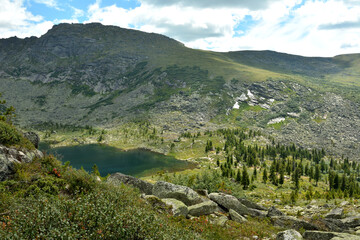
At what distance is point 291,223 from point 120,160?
12359 cm

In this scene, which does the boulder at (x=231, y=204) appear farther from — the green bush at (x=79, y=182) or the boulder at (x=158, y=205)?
the green bush at (x=79, y=182)

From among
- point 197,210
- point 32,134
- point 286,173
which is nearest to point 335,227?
point 197,210

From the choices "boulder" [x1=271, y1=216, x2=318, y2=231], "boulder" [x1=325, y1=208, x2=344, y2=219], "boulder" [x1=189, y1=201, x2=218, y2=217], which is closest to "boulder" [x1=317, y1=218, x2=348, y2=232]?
"boulder" [x1=271, y1=216, x2=318, y2=231]

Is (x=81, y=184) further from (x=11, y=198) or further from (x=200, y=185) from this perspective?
(x=200, y=185)

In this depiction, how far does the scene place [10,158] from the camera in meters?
17.7

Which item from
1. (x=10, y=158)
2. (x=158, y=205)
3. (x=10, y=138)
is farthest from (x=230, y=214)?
(x=10, y=138)

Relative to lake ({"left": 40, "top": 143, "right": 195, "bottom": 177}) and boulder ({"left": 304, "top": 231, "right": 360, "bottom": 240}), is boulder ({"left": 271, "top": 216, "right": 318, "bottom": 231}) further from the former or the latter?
lake ({"left": 40, "top": 143, "right": 195, "bottom": 177})

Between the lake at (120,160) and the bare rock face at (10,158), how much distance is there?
89.3 meters

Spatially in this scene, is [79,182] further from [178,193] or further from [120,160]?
[120,160]

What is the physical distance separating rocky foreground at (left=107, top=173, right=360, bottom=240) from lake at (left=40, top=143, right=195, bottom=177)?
8362 cm

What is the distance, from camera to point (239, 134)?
190750 mm

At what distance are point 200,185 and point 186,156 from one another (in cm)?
10494

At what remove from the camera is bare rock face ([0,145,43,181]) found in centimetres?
1619

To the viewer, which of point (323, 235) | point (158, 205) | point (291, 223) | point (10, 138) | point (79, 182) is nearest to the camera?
point (79, 182)
